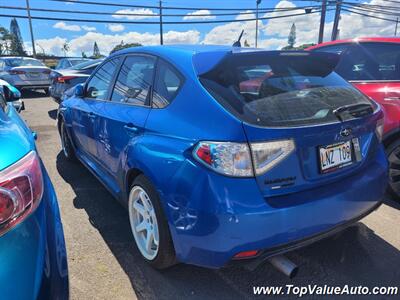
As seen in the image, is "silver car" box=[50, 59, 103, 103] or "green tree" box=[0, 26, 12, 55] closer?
"silver car" box=[50, 59, 103, 103]

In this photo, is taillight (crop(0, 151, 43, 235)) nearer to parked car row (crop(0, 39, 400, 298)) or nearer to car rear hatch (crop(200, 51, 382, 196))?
parked car row (crop(0, 39, 400, 298))

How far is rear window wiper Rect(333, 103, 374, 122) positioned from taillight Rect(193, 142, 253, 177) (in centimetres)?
72

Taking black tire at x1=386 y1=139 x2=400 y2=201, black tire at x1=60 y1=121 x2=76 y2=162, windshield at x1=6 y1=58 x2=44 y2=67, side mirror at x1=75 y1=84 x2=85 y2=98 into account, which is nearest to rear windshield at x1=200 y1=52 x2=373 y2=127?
black tire at x1=386 y1=139 x2=400 y2=201

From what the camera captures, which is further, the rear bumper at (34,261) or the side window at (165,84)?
the side window at (165,84)

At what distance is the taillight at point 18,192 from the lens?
4.26ft

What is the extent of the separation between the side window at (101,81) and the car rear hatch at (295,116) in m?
1.56

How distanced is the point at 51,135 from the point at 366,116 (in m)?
6.07

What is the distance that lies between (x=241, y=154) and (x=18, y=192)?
1.08m

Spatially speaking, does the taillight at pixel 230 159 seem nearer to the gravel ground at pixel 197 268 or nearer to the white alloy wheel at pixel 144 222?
the white alloy wheel at pixel 144 222

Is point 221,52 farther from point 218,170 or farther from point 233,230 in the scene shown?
point 233,230

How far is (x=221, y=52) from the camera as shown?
236 centimetres

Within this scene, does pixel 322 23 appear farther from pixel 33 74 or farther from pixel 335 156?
pixel 335 156

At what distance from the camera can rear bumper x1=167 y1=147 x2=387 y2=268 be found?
6.07 feet

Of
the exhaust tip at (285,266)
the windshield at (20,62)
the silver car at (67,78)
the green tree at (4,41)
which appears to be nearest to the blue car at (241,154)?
the exhaust tip at (285,266)
